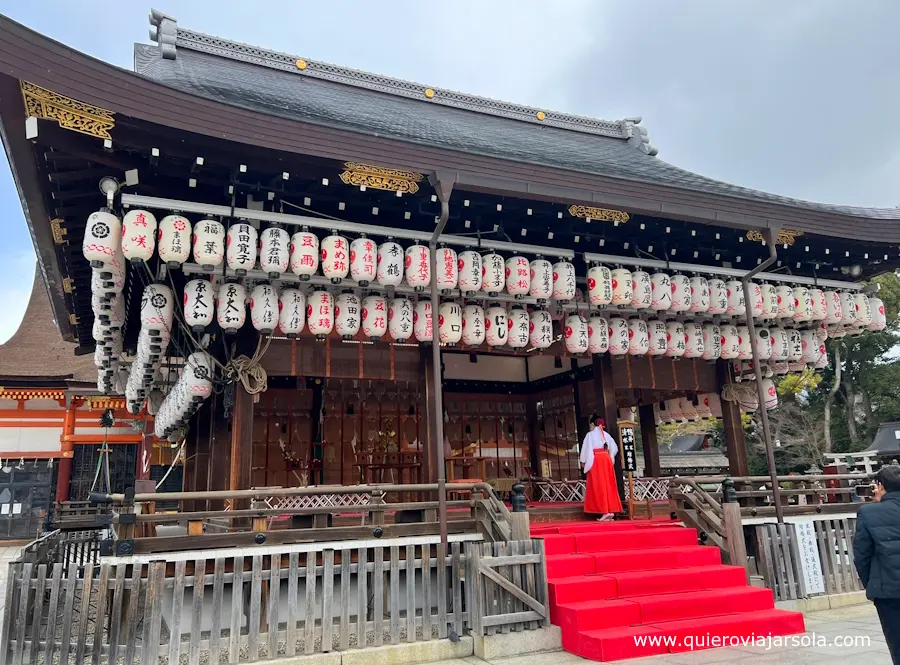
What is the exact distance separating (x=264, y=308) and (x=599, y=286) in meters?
5.14

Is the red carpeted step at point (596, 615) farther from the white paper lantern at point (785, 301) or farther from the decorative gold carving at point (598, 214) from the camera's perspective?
the white paper lantern at point (785, 301)

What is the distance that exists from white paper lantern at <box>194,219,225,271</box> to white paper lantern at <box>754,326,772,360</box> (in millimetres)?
9505

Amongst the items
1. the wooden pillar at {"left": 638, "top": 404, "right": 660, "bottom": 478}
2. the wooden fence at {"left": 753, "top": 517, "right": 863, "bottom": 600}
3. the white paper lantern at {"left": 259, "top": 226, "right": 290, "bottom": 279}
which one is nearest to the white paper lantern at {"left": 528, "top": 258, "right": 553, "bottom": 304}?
the white paper lantern at {"left": 259, "top": 226, "right": 290, "bottom": 279}

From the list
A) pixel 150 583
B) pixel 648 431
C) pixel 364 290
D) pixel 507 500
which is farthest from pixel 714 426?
pixel 150 583

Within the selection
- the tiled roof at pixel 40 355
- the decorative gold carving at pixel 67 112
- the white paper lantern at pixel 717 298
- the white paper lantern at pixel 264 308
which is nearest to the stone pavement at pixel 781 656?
the white paper lantern at pixel 264 308

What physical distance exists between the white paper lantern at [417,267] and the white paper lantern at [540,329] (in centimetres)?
212

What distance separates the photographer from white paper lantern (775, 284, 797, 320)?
11.0 meters

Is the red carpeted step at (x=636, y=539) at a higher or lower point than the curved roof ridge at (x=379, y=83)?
lower

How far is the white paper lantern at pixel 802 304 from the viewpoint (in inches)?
441

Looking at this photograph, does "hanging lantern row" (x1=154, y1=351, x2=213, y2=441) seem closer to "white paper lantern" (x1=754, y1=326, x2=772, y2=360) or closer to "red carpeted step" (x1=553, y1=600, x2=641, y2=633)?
"red carpeted step" (x1=553, y1=600, x2=641, y2=633)

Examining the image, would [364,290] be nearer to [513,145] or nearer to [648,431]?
[513,145]

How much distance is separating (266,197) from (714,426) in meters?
37.0

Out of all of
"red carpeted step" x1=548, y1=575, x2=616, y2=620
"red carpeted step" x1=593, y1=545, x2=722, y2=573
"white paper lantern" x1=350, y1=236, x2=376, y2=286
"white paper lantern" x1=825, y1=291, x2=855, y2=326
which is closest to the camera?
"red carpeted step" x1=548, y1=575, x2=616, y2=620

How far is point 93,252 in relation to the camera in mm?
6941
